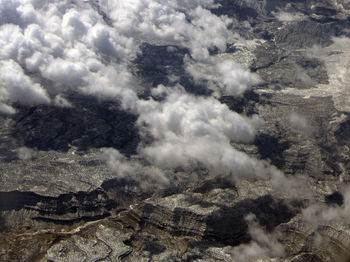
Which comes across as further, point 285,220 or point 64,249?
point 285,220

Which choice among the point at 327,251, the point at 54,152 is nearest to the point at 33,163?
the point at 54,152

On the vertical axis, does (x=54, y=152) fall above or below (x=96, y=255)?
above

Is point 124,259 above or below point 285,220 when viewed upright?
below

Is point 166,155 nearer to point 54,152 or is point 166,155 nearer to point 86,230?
point 54,152

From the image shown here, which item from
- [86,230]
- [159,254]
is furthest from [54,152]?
[159,254]

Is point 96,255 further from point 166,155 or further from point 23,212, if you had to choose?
point 166,155

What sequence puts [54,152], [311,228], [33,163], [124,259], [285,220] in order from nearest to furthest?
[124,259] < [311,228] < [285,220] < [33,163] < [54,152]

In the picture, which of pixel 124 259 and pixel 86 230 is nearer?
pixel 124 259

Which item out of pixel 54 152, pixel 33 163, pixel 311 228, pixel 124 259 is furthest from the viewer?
pixel 54 152

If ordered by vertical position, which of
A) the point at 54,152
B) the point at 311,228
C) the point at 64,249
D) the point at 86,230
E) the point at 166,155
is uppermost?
the point at 166,155
